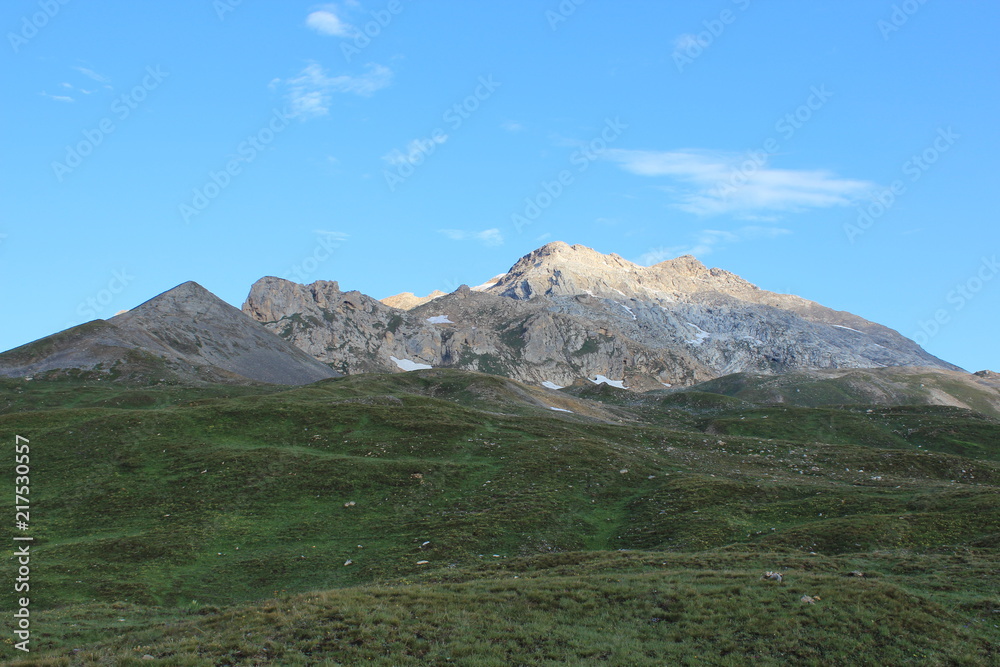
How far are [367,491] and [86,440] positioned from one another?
29.6 meters

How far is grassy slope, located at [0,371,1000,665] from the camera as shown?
23.7 meters

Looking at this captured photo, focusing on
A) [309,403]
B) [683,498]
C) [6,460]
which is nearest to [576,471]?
[683,498]

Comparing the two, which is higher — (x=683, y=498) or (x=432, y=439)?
(x=432, y=439)

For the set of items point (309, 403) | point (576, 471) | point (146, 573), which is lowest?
point (146, 573)

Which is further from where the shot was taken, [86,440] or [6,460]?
[86,440]

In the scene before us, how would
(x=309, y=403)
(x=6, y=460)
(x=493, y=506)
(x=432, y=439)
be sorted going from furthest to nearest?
1. (x=309, y=403)
2. (x=432, y=439)
3. (x=6, y=460)
4. (x=493, y=506)

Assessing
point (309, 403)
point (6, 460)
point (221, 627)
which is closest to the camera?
point (221, 627)

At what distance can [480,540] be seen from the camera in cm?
4544

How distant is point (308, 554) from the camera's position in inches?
A: 1738

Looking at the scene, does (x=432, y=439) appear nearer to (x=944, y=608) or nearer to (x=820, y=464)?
(x=820, y=464)

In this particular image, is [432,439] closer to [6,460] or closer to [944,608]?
[6,460]

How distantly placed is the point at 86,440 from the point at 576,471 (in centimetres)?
4562

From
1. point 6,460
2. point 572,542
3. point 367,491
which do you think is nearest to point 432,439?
→ point 367,491

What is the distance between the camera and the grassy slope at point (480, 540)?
23.7 meters
